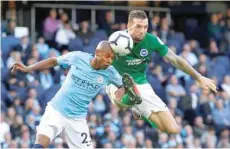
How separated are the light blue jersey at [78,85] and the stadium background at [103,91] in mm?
5983

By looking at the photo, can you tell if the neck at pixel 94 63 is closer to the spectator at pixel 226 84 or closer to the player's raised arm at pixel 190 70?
the player's raised arm at pixel 190 70

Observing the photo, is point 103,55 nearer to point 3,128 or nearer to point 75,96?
point 75,96

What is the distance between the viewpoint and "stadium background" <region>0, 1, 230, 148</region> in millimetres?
18578

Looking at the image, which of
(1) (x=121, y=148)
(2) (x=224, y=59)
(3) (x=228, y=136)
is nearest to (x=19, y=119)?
(1) (x=121, y=148)

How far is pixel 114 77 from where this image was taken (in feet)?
38.8

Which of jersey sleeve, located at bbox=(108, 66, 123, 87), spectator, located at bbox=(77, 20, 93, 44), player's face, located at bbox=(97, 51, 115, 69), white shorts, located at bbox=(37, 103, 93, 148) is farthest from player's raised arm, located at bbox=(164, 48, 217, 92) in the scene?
spectator, located at bbox=(77, 20, 93, 44)

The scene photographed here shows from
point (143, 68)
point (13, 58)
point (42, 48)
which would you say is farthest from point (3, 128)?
point (143, 68)

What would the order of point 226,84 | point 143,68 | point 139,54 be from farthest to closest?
point 226,84
point 143,68
point 139,54

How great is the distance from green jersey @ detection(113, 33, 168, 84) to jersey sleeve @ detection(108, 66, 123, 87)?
0.72 m

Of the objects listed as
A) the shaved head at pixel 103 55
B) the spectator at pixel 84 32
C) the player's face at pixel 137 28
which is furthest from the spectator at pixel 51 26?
the shaved head at pixel 103 55

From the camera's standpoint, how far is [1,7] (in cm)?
2222

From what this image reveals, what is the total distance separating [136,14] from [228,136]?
9339 mm

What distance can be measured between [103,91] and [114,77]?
778 cm

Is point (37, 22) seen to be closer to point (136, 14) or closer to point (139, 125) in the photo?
point (139, 125)
